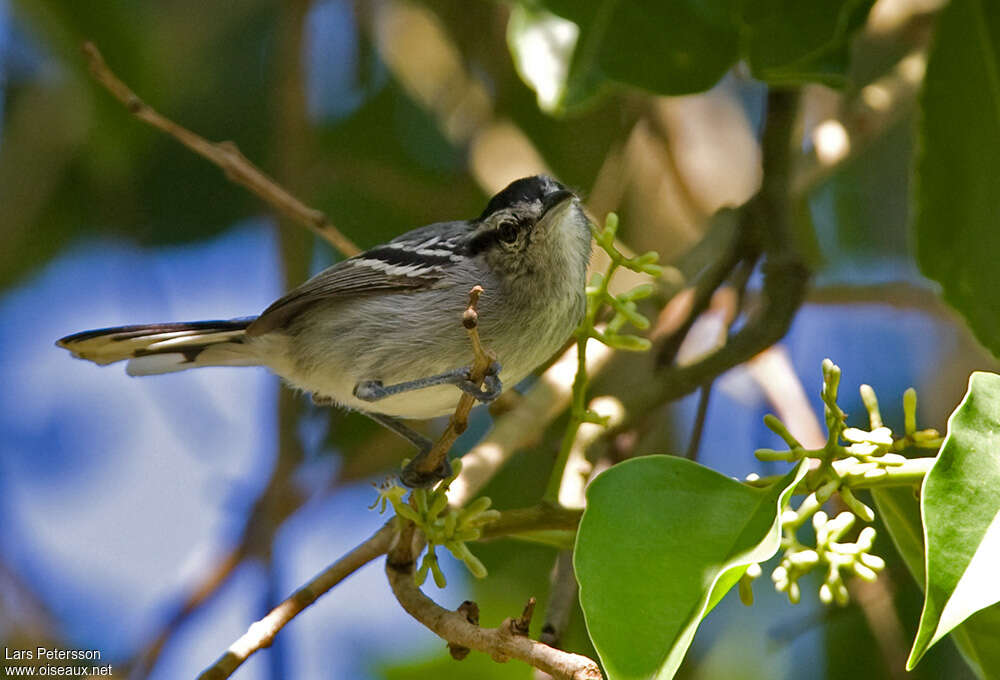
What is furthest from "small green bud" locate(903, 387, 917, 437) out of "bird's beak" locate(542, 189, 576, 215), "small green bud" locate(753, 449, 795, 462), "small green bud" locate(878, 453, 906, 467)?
"bird's beak" locate(542, 189, 576, 215)

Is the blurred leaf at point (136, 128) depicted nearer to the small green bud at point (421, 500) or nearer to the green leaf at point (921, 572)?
the small green bud at point (421, 500)

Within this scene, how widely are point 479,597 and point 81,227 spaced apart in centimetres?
260

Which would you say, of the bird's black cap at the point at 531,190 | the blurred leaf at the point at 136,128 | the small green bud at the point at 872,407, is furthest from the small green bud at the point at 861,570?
the blurred leaf at the point at 136,128

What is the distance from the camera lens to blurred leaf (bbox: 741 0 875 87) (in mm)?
2512

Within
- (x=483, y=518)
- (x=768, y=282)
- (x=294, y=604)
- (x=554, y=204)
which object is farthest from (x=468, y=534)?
(x=768, y=282)

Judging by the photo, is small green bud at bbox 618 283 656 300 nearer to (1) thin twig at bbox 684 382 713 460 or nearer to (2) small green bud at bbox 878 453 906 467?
(2) small green bud at bbox 878 453 906 467

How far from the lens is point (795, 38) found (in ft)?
8.26

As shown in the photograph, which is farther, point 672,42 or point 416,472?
point 672,42

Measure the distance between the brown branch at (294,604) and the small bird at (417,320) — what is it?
46 cm

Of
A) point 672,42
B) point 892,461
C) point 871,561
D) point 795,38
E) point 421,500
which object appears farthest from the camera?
point 672,42

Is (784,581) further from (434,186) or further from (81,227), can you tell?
(81,227)

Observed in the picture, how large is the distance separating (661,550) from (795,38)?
1.42m

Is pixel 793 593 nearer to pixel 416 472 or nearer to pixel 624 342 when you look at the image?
pixel 624 342

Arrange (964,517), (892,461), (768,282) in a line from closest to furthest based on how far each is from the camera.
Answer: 1. (964,517)
2. (892,461)
3. (768,282)
